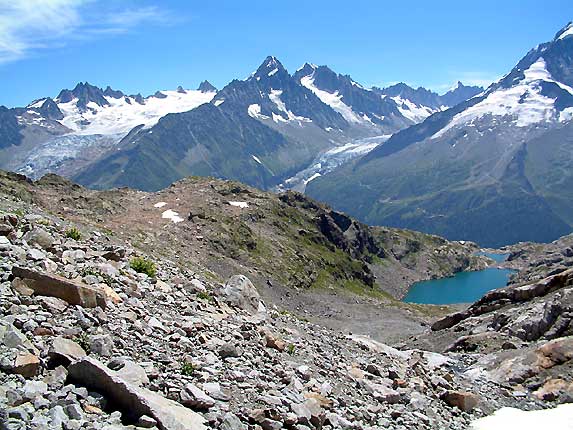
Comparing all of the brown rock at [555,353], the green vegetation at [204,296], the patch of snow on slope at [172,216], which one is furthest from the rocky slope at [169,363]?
the patch of snow on slope at [172,216]

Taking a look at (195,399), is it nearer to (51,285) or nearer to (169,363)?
(169,363)

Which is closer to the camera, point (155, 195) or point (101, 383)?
point (101, 383)

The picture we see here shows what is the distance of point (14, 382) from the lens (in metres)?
11.4

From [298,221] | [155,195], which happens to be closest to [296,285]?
[155,195]

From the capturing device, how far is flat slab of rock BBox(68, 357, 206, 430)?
11.8m

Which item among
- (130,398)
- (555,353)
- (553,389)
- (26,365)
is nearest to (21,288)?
(26,365)

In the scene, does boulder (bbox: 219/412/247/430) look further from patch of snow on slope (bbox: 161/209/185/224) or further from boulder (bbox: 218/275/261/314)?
patch of snow on slope (bbox: 161/209/185/224)

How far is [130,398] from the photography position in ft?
39.4

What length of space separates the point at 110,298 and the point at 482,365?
2651 centimetres

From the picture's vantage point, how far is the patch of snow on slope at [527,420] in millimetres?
22938

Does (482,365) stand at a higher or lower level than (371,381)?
lower

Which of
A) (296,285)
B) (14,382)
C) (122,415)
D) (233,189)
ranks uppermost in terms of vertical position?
(233,189)

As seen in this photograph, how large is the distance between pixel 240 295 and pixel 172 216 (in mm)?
97189

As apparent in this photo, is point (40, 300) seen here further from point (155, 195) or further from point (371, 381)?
point (155, 195)
